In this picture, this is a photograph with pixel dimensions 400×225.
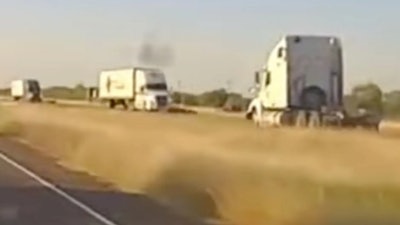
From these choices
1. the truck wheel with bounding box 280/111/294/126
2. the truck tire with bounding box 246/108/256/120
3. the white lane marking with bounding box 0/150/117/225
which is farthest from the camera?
the truck tire with bounding box 246/108/256/120

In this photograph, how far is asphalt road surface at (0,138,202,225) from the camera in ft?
68.4

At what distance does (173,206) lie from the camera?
2389cm

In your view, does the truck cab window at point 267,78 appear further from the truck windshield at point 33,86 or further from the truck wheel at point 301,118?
the truck windshield at point 33,86

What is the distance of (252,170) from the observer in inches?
983

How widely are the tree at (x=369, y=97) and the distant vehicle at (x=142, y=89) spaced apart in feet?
44.3

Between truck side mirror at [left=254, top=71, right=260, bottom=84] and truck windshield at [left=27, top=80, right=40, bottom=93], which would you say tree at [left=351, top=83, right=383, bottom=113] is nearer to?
truck side mirror at [left=254, top=71, right=260, bottom=84]

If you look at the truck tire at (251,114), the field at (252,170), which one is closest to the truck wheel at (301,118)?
the field at (252,170)

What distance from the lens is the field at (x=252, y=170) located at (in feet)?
64.0

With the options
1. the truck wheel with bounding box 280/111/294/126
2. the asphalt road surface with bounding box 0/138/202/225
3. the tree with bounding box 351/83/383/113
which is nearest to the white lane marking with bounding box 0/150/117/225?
the asphalt road surface with bounding box 0/138/202/225

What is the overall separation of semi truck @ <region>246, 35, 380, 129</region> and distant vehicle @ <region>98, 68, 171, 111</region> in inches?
1472

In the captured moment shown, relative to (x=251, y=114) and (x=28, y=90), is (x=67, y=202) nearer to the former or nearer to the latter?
(x=251, y=114)

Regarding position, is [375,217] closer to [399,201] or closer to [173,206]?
[399,201]

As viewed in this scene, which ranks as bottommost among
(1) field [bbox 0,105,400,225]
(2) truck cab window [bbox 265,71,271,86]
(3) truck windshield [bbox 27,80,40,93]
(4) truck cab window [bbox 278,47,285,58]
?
(1) field [bbox 0,105,400,225]

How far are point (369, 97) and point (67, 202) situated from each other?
208 ft
